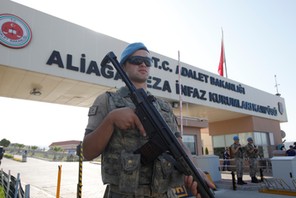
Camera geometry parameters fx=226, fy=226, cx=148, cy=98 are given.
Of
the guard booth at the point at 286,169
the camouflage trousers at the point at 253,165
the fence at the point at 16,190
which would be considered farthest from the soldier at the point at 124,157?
the camouflage trousers at the point at 253,165

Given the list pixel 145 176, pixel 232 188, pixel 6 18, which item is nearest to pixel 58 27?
pixel 6 18

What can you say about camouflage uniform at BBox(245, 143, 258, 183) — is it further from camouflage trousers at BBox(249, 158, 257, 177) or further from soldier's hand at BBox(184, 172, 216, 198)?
soldier's hand at BBox(184, 172, 216, 198)

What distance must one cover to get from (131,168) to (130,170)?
1 cm

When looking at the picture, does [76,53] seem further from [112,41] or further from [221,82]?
[221,82]

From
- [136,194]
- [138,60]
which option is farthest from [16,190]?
[138,60]

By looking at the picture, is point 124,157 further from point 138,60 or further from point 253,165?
point 253,165

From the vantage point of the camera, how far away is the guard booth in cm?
810

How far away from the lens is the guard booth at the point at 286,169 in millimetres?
8102

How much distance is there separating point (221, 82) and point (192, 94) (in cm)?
273

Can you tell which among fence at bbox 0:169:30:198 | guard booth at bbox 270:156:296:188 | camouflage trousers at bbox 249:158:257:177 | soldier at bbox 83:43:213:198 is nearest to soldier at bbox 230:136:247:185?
camouflage trousers at bbox 249:158:257:177

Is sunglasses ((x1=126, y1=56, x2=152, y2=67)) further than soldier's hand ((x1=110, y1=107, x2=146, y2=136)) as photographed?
Yes

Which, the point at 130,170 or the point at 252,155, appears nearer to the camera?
the point at 130,170

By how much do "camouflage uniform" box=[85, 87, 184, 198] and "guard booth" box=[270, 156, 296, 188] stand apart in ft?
27.3

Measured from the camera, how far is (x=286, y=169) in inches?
325
